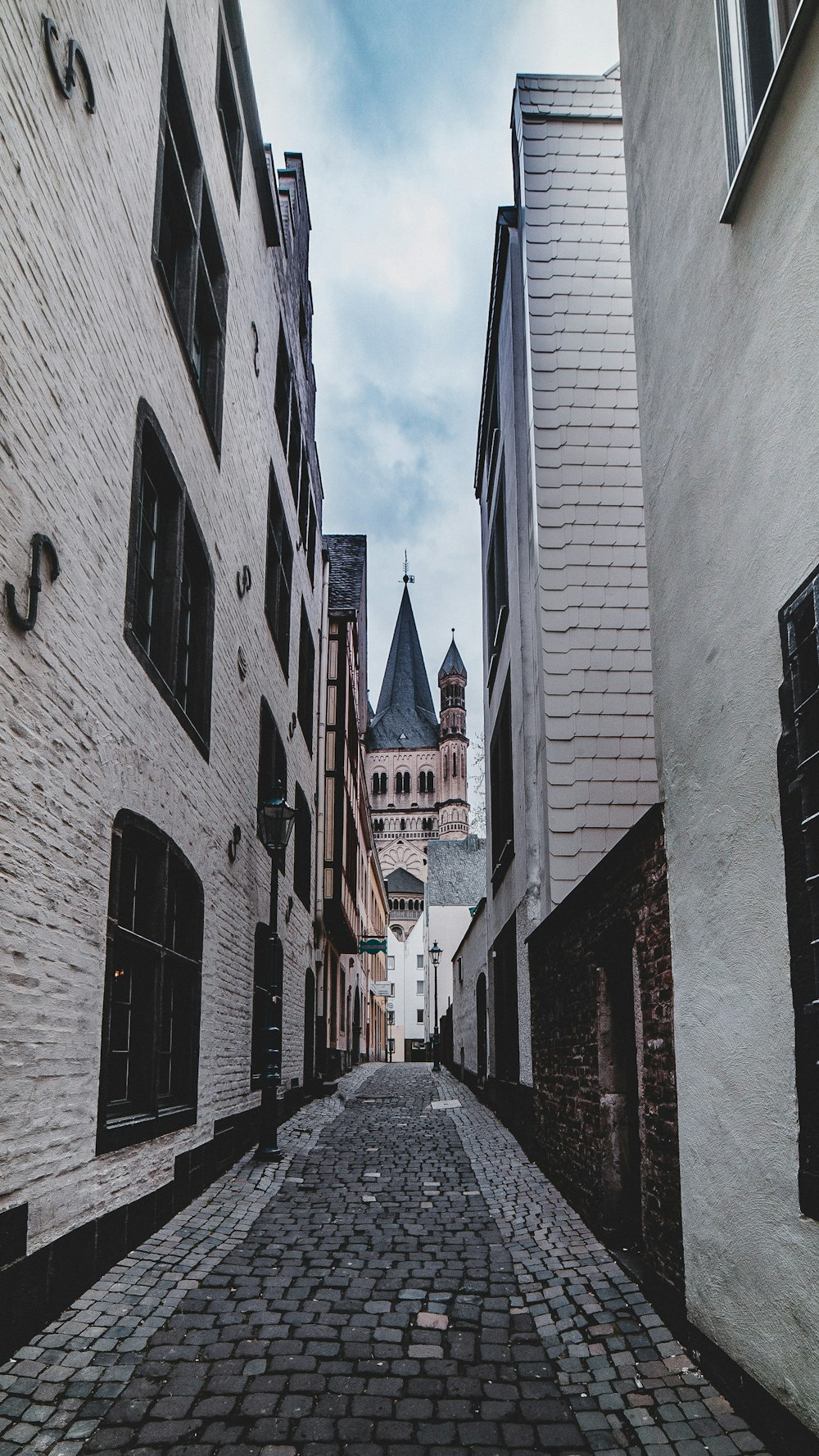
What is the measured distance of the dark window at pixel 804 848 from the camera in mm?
3510

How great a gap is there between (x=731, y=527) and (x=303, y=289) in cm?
1446

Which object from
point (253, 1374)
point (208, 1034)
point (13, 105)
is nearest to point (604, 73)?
point (13, 105)

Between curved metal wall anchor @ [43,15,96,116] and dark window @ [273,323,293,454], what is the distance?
8.15 m

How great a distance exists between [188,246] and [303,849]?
10.4 metres

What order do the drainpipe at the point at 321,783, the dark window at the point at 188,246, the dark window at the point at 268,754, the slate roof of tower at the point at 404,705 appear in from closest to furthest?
the dark window at the point at 188,246, the dark window at the point at 268,754, the drainpipe at the point at 321,783, the slate roof of tower at the point at 404,705

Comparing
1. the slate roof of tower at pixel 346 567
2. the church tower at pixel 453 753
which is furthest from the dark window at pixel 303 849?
the church tower at pixel 453 753

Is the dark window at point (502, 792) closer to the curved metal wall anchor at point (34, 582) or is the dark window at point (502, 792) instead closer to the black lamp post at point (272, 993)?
the black lamp post at point (272, 993)

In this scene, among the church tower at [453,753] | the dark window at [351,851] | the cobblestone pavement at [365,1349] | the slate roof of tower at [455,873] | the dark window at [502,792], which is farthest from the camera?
the church tower at [453,753]

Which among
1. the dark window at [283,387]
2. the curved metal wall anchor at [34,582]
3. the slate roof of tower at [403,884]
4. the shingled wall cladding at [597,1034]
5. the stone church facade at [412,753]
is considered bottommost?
the shingled wall cladding at [597,1034]

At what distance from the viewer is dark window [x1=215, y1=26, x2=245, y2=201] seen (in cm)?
996

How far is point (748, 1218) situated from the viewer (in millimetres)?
4012

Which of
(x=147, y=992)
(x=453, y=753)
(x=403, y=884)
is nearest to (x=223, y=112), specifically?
(x=147, y=992)

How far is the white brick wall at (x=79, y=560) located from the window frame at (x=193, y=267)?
161 mm

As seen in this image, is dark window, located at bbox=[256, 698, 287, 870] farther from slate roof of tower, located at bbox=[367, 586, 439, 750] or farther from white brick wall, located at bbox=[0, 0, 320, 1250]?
slate roof of tower, located at bbox=[367, 586, 439, 750]
